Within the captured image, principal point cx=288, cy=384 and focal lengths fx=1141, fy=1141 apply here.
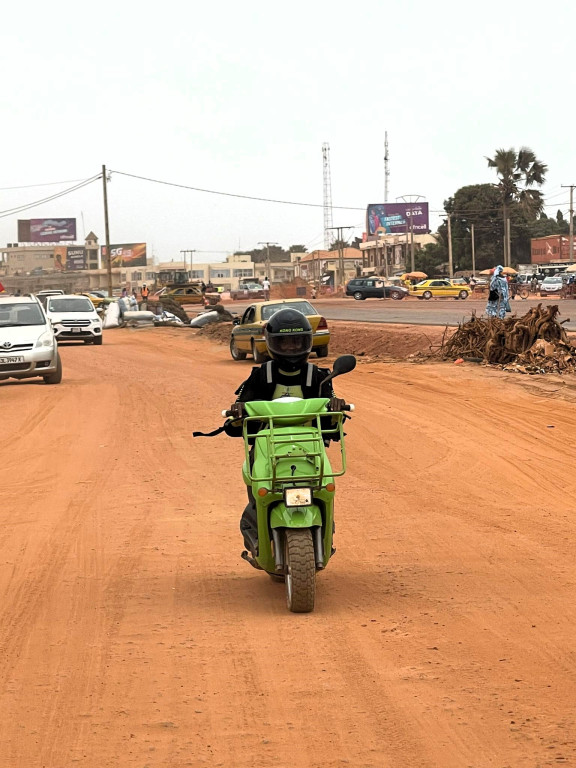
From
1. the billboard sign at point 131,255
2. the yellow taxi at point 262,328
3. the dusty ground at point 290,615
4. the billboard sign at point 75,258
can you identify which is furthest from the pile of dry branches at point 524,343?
the billboard sign at point 131,255

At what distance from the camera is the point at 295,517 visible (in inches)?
249

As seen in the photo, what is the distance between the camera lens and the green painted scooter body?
6289 mm

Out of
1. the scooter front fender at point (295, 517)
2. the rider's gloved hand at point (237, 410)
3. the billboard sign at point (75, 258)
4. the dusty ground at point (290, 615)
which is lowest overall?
the dusty ground at point (290, 615)

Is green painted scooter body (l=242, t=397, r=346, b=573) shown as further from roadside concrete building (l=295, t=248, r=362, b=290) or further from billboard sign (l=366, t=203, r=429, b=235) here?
roadside concrete building (l=295, t=248, r=362, b=290)

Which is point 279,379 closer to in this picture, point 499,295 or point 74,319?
point 499,295

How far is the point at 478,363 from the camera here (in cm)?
2333

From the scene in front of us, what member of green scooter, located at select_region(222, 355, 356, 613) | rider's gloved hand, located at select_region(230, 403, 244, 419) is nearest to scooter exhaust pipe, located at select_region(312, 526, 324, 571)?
green scooter, located at select_region(222, 355, 356, 613)

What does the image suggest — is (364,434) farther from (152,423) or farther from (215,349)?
(215,349)

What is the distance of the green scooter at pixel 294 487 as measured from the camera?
20.5ft

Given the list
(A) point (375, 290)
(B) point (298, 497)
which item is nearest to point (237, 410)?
(B) point (298, 497)

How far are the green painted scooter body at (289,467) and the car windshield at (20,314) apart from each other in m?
17.0

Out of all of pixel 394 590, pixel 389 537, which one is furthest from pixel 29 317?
pixel 394 590

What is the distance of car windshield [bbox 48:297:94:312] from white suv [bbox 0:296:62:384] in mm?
15009

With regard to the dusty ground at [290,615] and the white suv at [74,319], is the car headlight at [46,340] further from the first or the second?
the white suv at [74,319]
